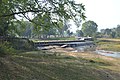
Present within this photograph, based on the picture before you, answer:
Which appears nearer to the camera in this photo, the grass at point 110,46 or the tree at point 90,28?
the grass at point 110,46

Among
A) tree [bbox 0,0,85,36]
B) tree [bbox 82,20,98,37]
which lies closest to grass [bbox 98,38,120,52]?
tree [bbox 82,20,98,37]

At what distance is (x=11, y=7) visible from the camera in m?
16.1

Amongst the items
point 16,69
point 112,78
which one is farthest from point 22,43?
point 16,69

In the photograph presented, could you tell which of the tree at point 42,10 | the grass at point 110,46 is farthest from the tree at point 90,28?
the tree at point 42,10

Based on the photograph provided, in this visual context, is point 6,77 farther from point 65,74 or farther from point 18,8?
point 65,74

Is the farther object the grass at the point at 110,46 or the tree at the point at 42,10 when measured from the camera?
the grass at the point at 110,46

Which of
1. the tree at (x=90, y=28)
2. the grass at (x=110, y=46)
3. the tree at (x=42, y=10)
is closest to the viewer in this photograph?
the tree at (x=42, y=10)

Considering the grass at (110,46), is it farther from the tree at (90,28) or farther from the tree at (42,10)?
the tree at (42,10)

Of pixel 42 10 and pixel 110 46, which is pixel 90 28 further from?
pixel 42 10

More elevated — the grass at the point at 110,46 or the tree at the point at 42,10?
the tree at the point at 42,10

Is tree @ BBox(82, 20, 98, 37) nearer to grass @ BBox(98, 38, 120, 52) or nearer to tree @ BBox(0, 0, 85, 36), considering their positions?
grass @ BBox(98, 38, 120, 52)

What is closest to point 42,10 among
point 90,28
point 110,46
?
point 110,46

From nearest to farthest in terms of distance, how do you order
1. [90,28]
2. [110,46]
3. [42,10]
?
[42,10] < [110,46] < [90,28]

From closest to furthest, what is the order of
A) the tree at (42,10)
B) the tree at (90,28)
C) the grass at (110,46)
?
the tree at (42,10) < the grass at (110,46) < the tree at (90,28)
